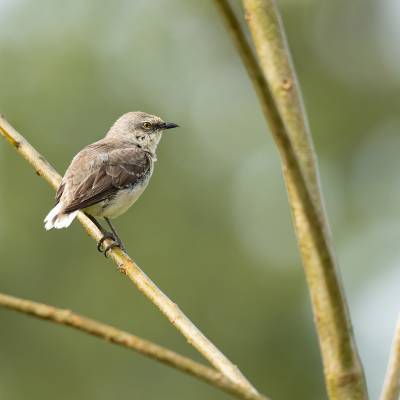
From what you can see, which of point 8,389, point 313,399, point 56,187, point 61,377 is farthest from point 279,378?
point 56,187

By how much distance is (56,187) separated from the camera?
456 centimetres

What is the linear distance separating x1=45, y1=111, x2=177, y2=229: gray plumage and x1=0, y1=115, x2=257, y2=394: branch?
3.46 ft

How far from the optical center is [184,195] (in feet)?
89.7

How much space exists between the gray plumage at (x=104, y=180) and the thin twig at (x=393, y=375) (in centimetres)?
404

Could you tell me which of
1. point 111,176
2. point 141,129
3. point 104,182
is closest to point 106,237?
point 104,182

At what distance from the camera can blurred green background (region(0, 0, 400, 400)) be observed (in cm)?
2427

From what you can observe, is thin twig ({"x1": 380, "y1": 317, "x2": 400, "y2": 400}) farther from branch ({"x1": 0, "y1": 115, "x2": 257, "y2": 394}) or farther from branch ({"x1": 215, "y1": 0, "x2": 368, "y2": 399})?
branch ({"x1": 0, "y1": 115, "x2": 257, "y2": 394})

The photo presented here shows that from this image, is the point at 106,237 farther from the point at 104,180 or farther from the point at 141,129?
the point at 141,129

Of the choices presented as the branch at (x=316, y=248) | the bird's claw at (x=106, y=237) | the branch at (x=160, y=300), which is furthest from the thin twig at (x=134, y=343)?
the bird's claw at (x=106, y=237)

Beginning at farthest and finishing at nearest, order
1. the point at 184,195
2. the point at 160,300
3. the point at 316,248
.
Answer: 1. the point at 184,195
2. the point at 160,300
3. the point at 316,248

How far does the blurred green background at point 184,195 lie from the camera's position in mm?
24266

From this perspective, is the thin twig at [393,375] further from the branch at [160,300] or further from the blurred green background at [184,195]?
the blurred green background at [184,195]

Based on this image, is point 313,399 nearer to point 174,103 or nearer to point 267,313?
point 267,313

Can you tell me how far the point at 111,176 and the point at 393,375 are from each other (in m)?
5.28
